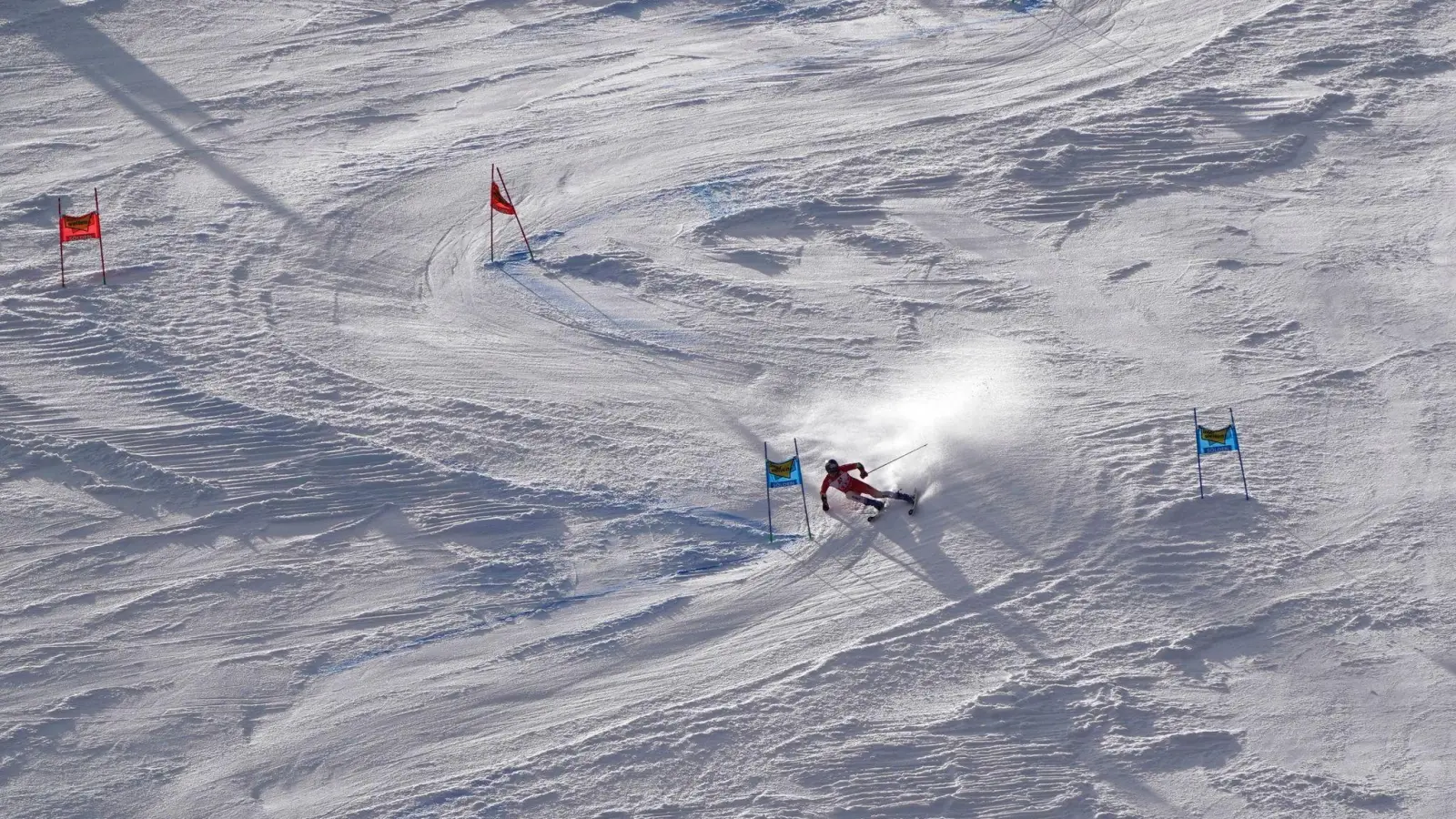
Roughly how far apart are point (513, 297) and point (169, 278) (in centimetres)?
366

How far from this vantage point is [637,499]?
12.1m

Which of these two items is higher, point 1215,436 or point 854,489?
point 1215,436

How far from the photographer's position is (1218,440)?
1125 cm

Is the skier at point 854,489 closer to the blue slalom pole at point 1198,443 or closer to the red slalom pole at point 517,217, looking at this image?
the blue slalom pole at point 1198,443

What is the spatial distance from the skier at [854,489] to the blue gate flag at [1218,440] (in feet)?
7.91

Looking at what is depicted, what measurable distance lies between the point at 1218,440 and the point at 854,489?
2.98 meters

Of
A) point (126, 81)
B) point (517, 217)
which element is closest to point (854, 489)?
point (517, 217)

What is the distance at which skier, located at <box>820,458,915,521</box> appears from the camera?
1164 cm

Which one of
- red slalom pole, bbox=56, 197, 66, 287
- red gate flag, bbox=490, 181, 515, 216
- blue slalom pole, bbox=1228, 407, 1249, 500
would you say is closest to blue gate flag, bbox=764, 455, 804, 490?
blue slalom pole, bbox=1228, 407, 1249, 500

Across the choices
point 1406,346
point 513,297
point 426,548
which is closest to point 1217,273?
point 1406,346

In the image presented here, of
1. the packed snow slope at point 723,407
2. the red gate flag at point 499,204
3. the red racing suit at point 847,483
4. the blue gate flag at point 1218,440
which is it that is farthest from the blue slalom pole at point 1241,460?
the red gate flag at point 499,204

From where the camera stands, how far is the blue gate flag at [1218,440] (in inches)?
441

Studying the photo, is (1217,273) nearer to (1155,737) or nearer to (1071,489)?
(1071,489)

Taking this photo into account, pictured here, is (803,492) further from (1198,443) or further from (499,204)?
(499,204)
